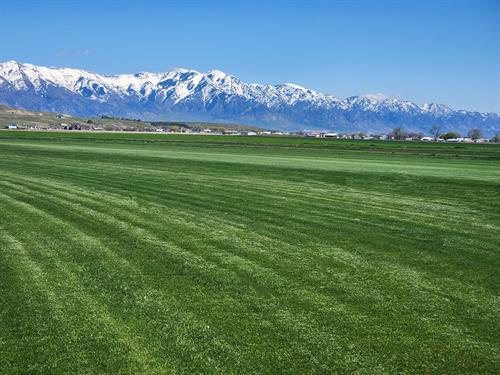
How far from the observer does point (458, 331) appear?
27.3ft

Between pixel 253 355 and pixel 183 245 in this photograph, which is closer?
pixel 253 355

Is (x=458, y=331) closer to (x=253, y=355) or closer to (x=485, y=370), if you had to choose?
(x=485, y=370)

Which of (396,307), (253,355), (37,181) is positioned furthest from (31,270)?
(37,181)

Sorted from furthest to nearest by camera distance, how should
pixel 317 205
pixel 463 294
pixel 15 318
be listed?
pixel 317 205
pixel 463 294
pixel 15 318

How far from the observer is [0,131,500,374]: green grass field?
728 cm

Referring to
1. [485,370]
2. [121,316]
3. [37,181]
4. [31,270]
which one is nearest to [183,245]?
[31,270]

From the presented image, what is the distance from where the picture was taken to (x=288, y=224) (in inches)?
659

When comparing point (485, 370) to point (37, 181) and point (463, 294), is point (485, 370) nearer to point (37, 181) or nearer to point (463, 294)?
point (463, 294)

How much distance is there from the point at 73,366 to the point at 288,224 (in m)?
10.6

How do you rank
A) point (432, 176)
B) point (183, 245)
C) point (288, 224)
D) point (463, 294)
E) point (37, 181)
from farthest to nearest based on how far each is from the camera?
1. point (432, 176)
2. point (37, 181)
3. point (288, 224)
4. point (183, 245)
5. point (463, 294)

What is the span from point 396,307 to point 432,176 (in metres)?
28.9

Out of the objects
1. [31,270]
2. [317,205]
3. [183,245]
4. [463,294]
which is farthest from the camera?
[317,205]

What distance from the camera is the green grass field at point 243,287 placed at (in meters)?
7.28

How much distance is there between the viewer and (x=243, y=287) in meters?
10.1
